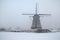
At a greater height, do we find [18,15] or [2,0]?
[2,0]

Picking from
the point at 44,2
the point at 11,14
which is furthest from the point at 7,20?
the point at 44,2

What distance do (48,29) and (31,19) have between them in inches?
14.2

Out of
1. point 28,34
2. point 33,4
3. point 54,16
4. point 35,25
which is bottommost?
point 28,34

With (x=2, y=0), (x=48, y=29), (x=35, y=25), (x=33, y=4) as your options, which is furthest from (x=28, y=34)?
(x=2, y=0)

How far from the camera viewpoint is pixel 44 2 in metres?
2.62

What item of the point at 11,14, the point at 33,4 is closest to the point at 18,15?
the point at 11,14

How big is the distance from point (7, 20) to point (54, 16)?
867 millimetres

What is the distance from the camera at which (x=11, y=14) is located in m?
2.61

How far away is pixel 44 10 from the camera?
262 cm

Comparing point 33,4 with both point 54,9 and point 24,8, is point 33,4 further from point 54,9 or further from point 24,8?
point 54,9

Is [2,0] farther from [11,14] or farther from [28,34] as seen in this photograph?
[28,34]

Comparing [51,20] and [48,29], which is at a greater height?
[51,20]

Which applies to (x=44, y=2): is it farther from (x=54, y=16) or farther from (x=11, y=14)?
(x=11, y=14)

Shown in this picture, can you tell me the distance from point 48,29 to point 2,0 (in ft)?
3.27
